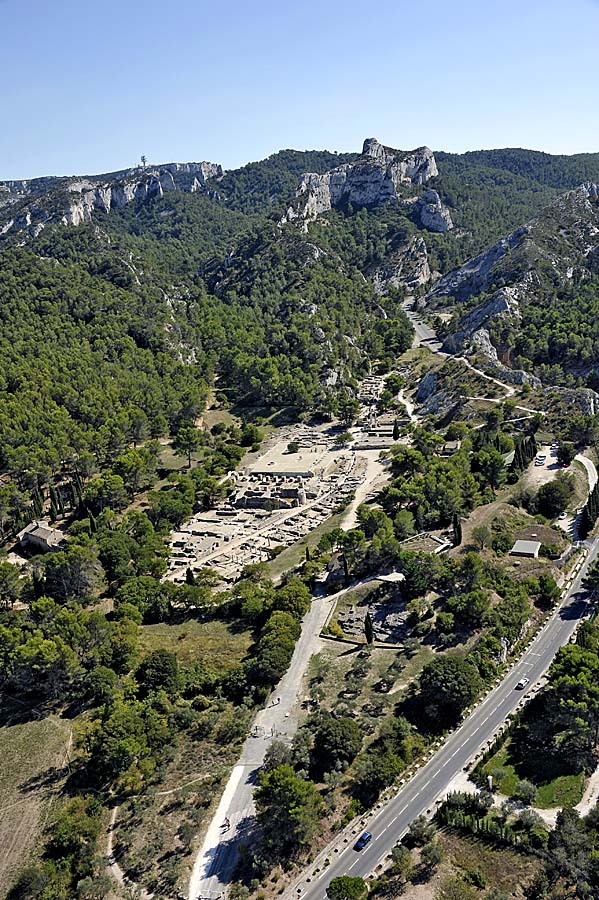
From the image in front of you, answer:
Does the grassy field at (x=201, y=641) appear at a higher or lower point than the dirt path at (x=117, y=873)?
higher

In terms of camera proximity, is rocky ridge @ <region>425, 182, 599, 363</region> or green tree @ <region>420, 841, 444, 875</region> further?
rocky ridge @ <region>425, 182, 599, 363</region>

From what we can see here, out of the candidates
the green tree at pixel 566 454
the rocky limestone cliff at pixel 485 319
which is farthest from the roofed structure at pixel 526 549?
the rocky limestone cliff at pixel 485 319

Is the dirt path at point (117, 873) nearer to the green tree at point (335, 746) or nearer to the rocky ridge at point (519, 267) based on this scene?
the green tree at point (335, 746)

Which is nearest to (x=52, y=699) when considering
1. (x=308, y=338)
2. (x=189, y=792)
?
(x=189, y=792)

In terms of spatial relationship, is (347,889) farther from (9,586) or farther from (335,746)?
(9,586)

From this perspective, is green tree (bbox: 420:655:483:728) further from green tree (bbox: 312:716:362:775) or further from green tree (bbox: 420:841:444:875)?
green tree (bbox: 420:841:444:875)

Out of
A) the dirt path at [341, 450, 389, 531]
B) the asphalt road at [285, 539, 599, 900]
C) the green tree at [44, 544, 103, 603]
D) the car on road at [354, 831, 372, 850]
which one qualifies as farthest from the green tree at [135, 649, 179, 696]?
the dirt path at [341, 450, 389, 531]


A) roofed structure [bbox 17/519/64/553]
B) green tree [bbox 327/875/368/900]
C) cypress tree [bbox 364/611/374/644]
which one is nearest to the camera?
green tree [bbox 327/875/368/900]
